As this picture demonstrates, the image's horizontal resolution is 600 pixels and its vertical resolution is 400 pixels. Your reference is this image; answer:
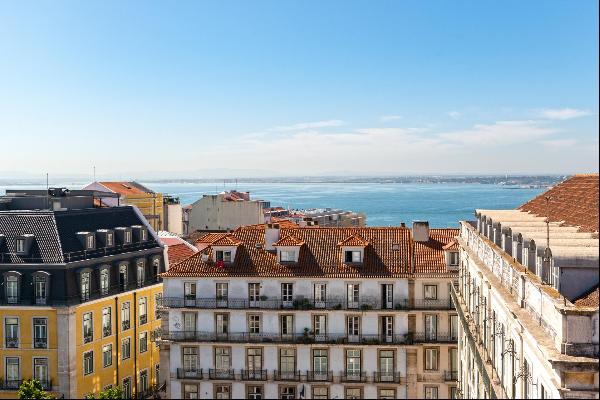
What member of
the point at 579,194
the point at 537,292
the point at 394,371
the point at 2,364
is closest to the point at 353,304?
the point at 394,371

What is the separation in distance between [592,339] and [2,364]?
3604cm

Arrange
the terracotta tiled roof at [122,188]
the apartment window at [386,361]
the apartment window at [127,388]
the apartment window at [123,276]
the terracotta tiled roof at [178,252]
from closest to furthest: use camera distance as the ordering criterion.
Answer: the apartment window at [386,361] < the apartment window at [123,276] < the apartment window at [127,388] < the terracotta tiled roof at [178,252] < the terracotta tiled roof at [122,188]

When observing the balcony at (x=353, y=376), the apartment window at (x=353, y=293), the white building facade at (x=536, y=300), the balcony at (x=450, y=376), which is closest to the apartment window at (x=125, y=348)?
the balcony at (x=353, y=376)

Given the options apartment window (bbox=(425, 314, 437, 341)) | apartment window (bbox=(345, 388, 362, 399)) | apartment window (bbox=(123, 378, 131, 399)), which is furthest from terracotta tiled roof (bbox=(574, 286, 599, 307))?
apartment window (bbox=(123, 378, 131, 399))

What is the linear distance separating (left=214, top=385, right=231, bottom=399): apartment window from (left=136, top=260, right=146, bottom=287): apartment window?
400 inches

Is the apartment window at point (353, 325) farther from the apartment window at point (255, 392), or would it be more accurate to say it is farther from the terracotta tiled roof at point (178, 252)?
the terracotta tiled roof at point (178, 252)

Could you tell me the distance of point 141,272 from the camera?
44812 mm

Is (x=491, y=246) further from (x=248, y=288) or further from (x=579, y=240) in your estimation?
(x=248, y=288)

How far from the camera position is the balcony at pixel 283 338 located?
36938 millimetres

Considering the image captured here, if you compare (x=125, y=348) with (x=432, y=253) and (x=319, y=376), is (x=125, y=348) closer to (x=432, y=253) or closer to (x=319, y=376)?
(x=319, y=376)

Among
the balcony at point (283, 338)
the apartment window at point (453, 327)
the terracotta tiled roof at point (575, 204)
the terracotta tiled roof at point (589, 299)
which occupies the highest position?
the terracotta tiled roof at point (575, 204)

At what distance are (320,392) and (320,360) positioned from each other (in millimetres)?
1667

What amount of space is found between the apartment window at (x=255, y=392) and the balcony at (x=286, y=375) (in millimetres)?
1046

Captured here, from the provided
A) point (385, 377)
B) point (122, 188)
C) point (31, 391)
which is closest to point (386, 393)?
point (385, 377)
